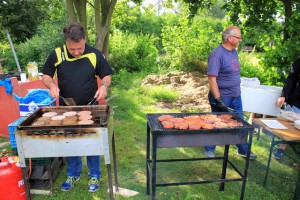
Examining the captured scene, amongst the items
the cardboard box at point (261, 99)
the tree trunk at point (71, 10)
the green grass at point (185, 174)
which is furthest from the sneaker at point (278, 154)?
the tree trunk at point (71, 10)

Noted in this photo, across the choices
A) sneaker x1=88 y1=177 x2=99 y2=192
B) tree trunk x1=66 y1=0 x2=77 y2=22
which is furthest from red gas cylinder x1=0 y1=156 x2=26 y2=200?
tree trunk x1=66 y1=0 x2=77 y2=22

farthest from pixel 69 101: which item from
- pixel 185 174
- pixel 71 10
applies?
pixel 71 10

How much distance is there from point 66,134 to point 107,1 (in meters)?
4.87

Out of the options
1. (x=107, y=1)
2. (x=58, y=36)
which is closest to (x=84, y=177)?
(x=107, y=1)

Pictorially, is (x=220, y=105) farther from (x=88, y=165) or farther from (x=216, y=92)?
(x=88, y=165)

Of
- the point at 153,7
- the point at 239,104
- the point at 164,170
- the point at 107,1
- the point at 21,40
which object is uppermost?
the point at 153,7

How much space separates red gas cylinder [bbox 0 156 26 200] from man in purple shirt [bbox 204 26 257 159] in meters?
2.80

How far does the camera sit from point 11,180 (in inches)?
107

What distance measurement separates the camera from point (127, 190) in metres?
3.32

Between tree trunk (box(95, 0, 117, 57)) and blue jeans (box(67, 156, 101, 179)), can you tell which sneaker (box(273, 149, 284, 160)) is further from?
tree trunk (box(95, 0, 117, 57))

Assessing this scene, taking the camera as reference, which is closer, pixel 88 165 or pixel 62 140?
pixel 62 140

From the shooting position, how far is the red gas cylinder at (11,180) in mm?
2684

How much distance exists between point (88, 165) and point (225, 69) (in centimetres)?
241

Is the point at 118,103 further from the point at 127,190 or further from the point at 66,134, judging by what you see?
the point at 66,134
